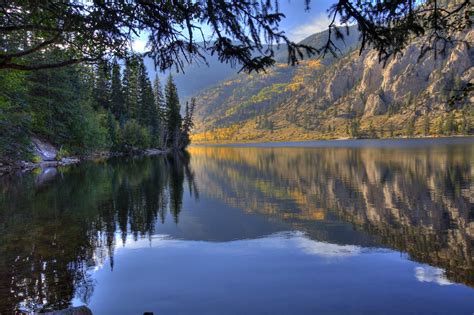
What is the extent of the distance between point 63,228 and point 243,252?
337 inches

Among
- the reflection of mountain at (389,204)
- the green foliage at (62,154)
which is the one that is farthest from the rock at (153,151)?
the reflection of mountain at (389,204)

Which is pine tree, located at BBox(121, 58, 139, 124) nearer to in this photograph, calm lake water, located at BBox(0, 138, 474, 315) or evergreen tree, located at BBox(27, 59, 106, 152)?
evergreen tree, located at BBox(27, 59, 106, 152)

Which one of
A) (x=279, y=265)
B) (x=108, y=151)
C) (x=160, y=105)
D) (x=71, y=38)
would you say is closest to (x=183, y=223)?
(x=279, y=265)

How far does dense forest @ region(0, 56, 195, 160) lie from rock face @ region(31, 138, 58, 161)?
1280 mm

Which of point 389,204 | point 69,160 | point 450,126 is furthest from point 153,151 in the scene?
point 450,126

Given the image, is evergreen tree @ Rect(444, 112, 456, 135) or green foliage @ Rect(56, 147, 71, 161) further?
evergreen tree @ Rect(444, 112, 456, 135)

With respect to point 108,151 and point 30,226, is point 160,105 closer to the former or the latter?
point 108,151

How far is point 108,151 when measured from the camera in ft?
294

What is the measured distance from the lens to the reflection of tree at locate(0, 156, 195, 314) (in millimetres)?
9609

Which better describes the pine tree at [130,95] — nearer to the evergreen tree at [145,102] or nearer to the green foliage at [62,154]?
the evergreen tree at [145,102]

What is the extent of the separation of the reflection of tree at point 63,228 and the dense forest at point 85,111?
5.78m

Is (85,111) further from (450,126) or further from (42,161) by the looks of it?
(450,126)

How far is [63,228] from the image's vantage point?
1636cm

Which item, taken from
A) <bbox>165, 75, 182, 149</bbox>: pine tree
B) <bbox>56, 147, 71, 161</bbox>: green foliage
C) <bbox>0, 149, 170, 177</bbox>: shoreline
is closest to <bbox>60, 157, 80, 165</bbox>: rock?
<bbox>0, 149, 170, 177</bbox>: shoreline
